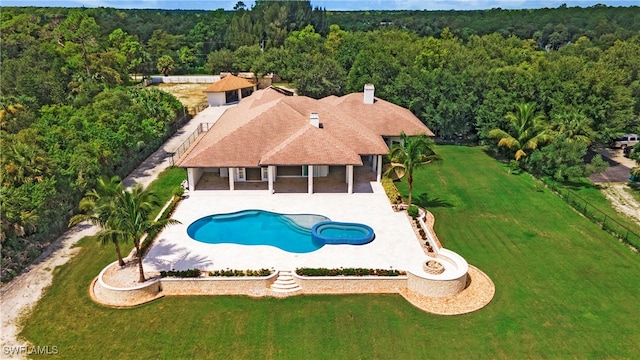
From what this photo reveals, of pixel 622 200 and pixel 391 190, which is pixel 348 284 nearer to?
pixel 391 190

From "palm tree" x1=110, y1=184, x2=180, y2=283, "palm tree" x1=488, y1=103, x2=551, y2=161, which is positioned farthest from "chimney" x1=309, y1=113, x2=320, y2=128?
"palm tree" x1=488, y1=103, x2=551, y2=161

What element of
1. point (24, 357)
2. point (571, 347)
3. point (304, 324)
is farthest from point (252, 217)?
point (571, 347)

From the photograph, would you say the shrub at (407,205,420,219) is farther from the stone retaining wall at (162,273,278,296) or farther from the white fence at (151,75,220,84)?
the white fence at (151,75,220,84)

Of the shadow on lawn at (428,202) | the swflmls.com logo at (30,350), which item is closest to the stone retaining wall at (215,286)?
the swflmls.com logo at (30,350)

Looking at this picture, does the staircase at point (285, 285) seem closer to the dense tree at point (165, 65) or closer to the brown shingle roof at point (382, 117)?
the brown shingle roof at point (382, 117)

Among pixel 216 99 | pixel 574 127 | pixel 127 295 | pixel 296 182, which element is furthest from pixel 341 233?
pixel 216 99

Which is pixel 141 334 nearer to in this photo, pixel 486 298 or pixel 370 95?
pixel 486 298

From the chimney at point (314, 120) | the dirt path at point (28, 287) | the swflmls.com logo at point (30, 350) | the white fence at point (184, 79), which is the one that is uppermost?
the chimney at point (314, 120)
